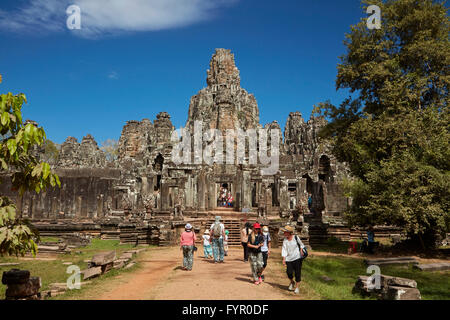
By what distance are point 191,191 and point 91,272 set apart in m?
18.8

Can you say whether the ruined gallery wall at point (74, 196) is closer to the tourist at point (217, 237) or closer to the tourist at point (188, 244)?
the tourist at point (217, 237)

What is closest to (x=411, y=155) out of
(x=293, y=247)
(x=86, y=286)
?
(x=293, y=247)

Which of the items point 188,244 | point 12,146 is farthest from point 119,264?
point 12,146

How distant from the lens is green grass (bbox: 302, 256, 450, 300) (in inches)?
324

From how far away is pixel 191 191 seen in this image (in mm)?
28969

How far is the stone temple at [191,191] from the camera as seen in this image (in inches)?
790

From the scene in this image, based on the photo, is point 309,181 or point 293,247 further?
point 309,181

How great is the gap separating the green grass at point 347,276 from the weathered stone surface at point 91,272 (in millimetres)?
6233

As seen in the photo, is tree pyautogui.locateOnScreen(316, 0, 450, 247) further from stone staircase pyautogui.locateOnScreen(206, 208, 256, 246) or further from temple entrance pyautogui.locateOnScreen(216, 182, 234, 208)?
temple entrance pyautogui.locateOnScreen(216, 182, 234, 208)

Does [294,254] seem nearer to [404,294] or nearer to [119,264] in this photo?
[404,294]
